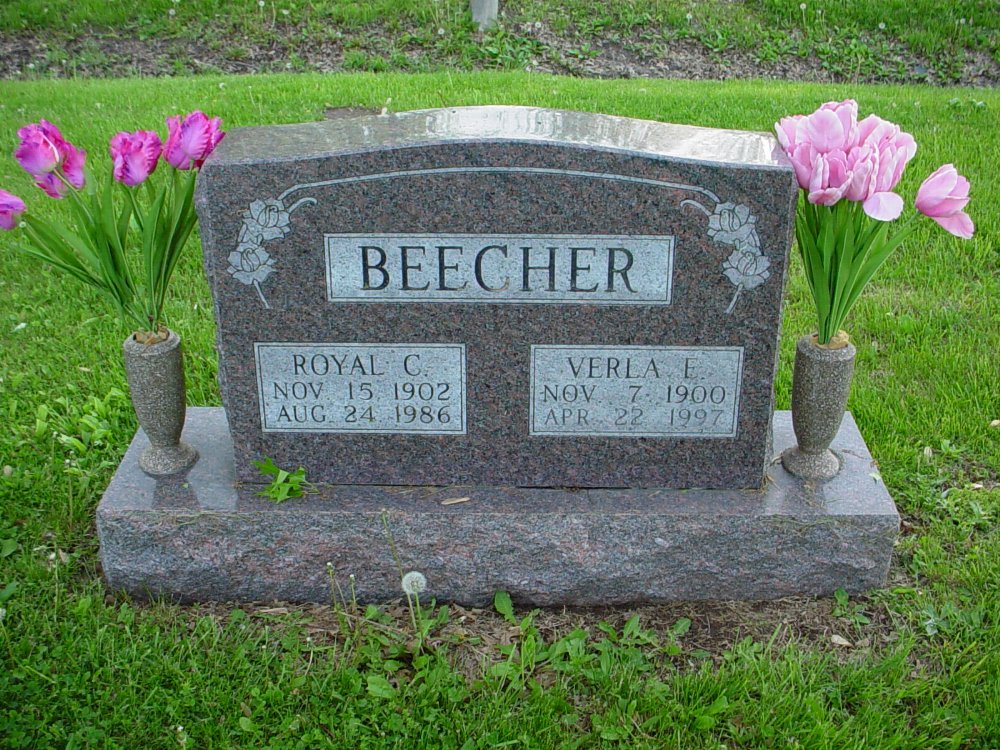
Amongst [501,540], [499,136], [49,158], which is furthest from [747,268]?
[49,158]

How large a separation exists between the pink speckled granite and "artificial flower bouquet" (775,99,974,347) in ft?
0.31

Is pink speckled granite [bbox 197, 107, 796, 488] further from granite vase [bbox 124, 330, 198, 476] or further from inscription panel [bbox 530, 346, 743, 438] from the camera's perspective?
granite vase [bbox 124, 330, 198, 476]

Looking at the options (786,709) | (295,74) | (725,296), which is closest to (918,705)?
(786,709)

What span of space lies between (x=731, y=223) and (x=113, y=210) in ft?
5.67

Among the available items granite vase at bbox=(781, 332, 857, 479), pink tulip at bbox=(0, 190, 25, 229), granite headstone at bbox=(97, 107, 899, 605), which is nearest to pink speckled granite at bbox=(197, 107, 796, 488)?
granite headstone at bbox=(97, 107, 899, 605)

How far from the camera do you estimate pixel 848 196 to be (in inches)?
108

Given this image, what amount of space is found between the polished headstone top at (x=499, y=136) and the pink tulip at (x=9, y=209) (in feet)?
1.86

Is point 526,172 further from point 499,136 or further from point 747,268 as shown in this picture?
point 747,268

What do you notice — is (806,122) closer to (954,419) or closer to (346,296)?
(346,296)

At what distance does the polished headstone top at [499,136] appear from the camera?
2725mm

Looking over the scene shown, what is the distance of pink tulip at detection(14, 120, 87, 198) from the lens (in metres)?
2.77

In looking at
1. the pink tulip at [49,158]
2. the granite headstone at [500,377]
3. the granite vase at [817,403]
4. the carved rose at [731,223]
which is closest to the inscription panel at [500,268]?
the granite headstone at [500,377]

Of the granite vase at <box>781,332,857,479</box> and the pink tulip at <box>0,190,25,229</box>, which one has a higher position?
the pink tulip at <box>0,190,25,229</box>

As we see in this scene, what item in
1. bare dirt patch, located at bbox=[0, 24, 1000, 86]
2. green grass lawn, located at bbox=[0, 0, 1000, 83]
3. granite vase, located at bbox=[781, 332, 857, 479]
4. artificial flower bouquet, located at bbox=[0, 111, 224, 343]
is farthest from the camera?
green grass lawn, located at bbox=[0, 0, 1000, 83]
